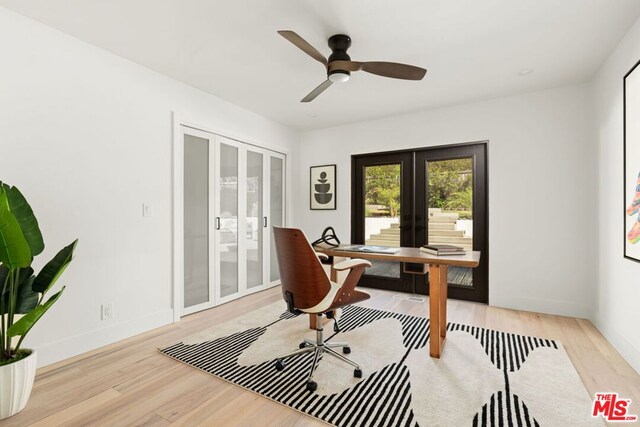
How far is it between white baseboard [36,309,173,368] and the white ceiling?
2460 millimetres

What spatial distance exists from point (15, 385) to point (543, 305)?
4667 millimetres

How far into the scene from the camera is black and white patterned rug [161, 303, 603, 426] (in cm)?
172

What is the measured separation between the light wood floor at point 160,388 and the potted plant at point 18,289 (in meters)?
0.19

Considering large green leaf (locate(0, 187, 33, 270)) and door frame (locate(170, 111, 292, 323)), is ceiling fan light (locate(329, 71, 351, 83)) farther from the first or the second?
large green leaf (locate(0, 187, 33, 270))

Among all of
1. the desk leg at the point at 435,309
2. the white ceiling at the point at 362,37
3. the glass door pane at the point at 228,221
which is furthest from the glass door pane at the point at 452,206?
the glass door pane at the point at 228,221

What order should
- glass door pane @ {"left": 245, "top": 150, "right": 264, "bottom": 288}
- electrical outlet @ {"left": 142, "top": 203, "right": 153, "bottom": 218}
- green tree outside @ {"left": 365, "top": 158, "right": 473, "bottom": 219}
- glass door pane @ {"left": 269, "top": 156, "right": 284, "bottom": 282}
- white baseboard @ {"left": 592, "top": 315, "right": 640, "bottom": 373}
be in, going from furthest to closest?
glass door pane @ {"left": 269, "top": 156, "right": 284, "bottom": 282} < glass door pane @ {"left": 245, "top": 150, "right": 264, "bottom": 288} < green tree outside @ {"left": 365, "top": 158, "right": 473, "bottom": 219} < electrical outlet @ {"left": 142, "top": 203, "right": 153, "bottom": 218} < white baseboard @ {"left": 592, "top": 315, "right": 640, "bottom": 373}

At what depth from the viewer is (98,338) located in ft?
8.51

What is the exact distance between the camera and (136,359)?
240cm

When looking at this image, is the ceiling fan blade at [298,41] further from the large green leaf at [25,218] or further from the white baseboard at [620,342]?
the white baseboard at [620,342]

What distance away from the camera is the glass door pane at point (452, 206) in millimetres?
3959

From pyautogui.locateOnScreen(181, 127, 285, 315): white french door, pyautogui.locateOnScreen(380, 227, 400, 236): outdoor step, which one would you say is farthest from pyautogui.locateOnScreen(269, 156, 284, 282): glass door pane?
pyautogui.locateOnScreen(380, 227, 400, 236): outdoor step

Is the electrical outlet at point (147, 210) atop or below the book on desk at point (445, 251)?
atop

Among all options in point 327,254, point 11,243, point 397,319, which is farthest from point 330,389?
point 11,243

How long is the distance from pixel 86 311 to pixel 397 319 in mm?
2878
